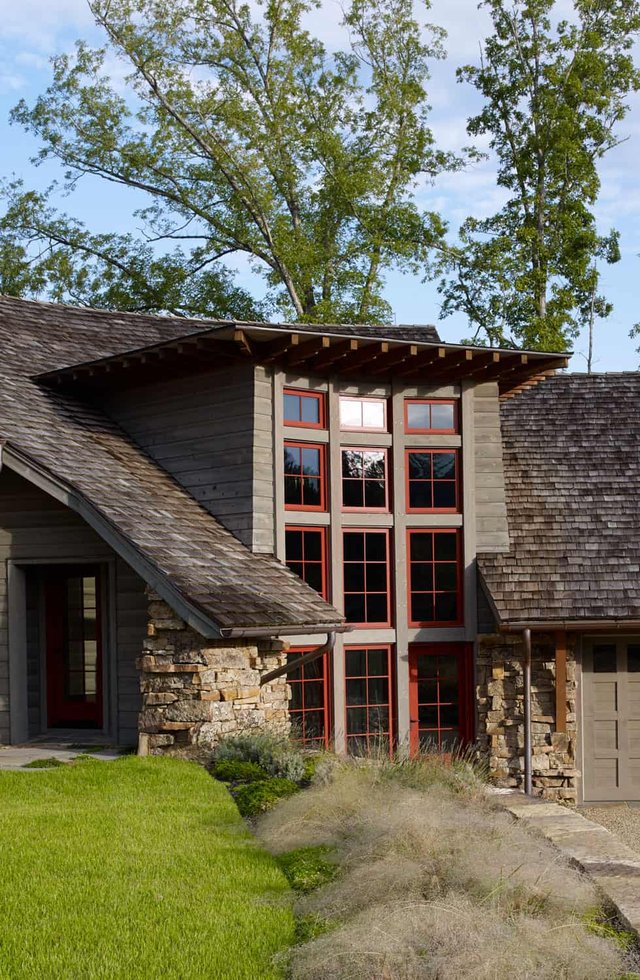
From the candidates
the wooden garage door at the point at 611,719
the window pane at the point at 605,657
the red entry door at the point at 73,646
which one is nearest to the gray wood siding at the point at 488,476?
the window pane at the point at 605,657

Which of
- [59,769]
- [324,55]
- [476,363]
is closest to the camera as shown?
[59,769]

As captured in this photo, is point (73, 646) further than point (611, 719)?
No

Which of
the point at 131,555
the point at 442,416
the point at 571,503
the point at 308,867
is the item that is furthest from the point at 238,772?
the point at 571,503

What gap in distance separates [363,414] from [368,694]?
347 cm

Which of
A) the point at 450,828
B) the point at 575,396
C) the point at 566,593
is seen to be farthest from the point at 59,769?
the point at 575,396

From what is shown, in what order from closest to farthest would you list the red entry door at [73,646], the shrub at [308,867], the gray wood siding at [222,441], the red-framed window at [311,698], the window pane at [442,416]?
the shrub at [308,867] → the red entry door at [73,646] → the gray wood siding at [222,441] → the red-framed window at [311,698] → the window pane at [442,416]

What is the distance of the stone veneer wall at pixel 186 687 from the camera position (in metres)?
10.7

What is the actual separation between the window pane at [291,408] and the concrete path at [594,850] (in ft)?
20.7

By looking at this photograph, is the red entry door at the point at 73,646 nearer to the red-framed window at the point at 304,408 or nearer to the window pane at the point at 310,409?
the red-framed window at the point at 304,408

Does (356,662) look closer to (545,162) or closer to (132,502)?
(132,502)

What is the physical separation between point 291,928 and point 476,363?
947 centimetres

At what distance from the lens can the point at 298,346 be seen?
1305 centimetres

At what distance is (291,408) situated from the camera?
546 inches

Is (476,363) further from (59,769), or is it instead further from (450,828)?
(450,828)
